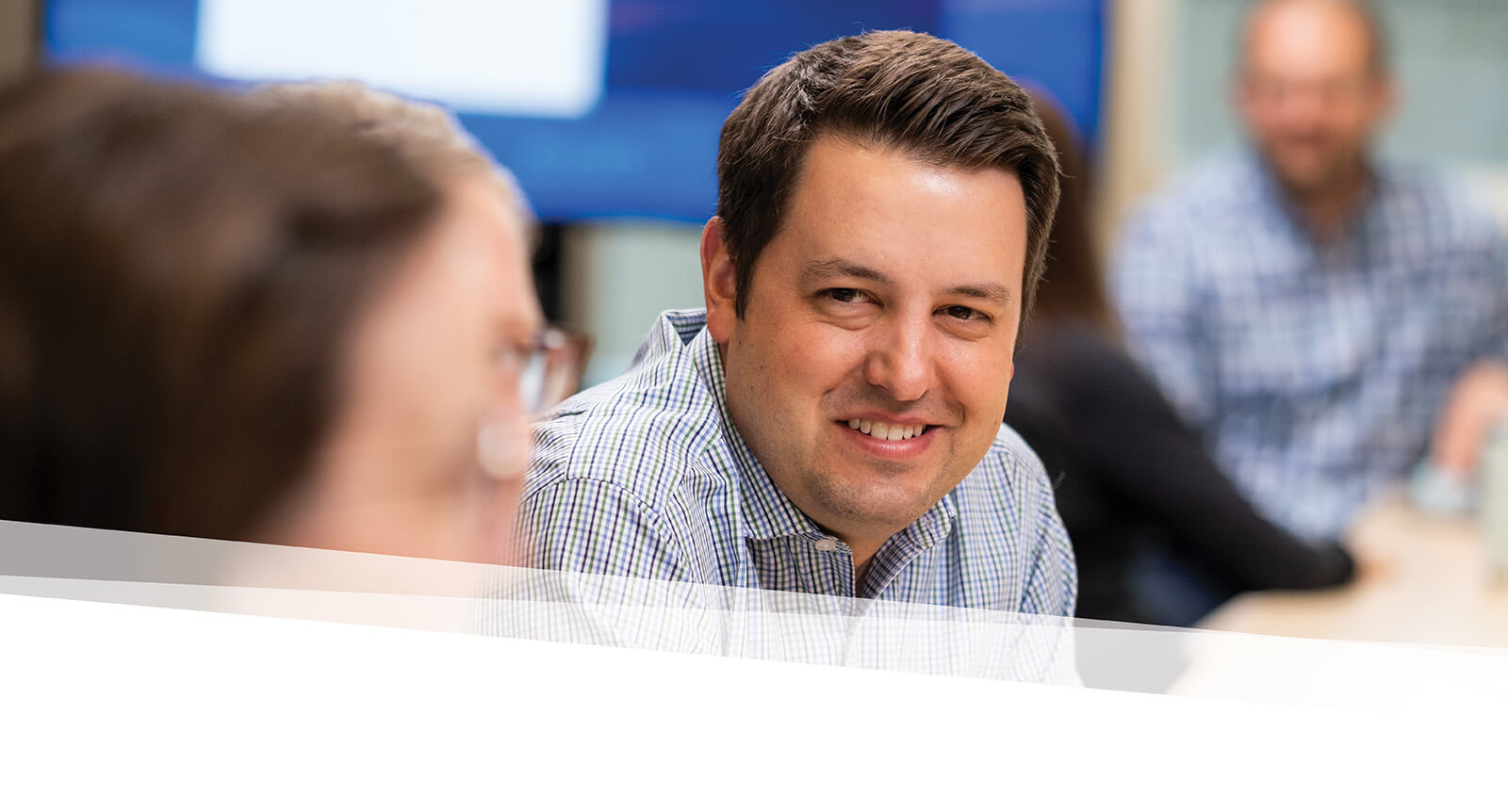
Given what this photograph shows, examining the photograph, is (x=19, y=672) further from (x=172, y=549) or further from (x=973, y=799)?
(x=973, y=799)

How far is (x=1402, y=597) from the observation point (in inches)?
47.6

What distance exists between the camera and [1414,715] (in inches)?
20.8

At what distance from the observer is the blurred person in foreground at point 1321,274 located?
1.21 meters

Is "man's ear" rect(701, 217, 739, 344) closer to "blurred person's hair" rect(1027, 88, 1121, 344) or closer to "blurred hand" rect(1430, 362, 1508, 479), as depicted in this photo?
"blurred person's hair" rect(1027, 88, 1121, 344)

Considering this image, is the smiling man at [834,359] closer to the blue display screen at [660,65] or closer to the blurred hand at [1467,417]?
the blue display screen at [660,65]

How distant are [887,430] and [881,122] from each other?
108mm

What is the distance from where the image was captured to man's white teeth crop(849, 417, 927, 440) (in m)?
0.47

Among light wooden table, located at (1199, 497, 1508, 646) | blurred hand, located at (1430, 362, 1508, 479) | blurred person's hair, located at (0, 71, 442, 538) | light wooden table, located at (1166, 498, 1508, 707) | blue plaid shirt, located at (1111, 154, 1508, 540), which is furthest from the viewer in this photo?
blurred hand, located at (1430, 362, 1508, 479)

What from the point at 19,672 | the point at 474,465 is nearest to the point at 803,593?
the point at 474,465

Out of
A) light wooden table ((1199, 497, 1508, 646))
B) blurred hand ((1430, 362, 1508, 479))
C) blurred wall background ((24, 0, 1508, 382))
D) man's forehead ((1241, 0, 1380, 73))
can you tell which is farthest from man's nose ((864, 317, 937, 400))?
blurred hand ((1430, 362, 1508, 479))

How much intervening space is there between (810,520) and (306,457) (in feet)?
0.69

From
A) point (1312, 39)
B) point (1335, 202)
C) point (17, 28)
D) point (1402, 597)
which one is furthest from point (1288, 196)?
point (17, 28)

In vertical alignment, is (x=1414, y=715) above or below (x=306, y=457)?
below

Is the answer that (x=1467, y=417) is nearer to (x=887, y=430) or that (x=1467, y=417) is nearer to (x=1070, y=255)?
(x=1070, y=255)
